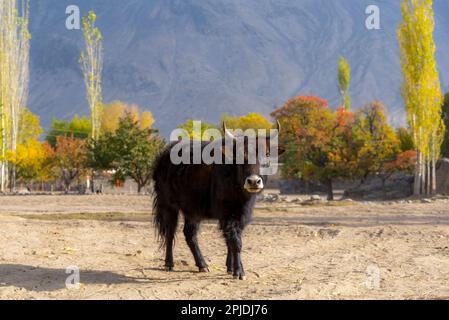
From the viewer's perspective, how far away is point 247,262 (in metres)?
9.53

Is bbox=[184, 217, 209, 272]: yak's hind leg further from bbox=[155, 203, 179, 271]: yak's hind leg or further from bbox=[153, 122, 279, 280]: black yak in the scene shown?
bbox=[155, 203, 179, 271]: yak's hind leg

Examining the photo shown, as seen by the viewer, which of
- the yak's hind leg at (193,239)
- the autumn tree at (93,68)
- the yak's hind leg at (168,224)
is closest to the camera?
the yak's hind leg at (193,239)

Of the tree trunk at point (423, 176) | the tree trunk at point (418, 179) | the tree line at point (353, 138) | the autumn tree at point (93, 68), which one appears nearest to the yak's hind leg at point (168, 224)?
the tree line at point (353, 138)

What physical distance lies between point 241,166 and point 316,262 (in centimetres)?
271

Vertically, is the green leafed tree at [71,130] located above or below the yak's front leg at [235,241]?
above

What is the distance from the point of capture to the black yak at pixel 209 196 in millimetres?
7734

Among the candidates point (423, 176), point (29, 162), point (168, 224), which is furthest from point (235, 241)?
point (29, 162)

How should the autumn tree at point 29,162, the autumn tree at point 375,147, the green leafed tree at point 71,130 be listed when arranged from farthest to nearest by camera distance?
the green leafed tree at point 71,130 → the autumn tree at point 29,162 → the autumn tree at point 375,147

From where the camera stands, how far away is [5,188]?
43.6 meters

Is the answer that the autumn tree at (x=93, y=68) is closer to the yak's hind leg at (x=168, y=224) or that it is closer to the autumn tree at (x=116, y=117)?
the yak's hind leg at (x=168, y=224)

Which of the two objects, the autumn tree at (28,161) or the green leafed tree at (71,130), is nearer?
the autumn tree at (28,161)

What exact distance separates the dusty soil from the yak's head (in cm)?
130

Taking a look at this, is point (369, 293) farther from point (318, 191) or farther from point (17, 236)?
point (318, 191)
